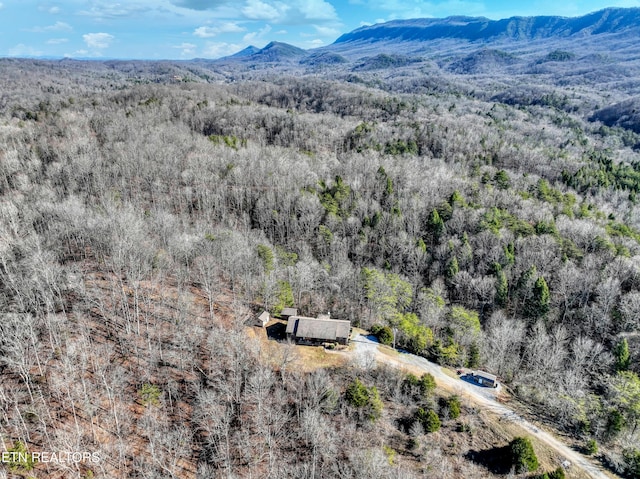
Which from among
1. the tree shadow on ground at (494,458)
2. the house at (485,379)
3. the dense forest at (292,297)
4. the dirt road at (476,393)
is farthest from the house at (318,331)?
the tree shadow on ground at (494,458)

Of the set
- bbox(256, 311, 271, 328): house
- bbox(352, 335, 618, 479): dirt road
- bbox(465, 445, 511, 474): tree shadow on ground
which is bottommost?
bbox(465, 445, 511, 474): tree shadow on ground

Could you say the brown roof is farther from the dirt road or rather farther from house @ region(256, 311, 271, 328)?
house @ region(256, 311, 271, 328)

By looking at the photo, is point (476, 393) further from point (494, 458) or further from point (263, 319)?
point (263, 319)

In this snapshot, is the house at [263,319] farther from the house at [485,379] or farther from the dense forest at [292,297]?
the house at [485,379]

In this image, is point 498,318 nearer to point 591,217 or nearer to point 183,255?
point 591,217

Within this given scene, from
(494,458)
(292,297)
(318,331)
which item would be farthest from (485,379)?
(292,297)

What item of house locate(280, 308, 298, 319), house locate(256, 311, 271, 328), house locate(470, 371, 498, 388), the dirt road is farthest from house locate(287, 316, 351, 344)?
house locate(470, 371, 498, 388)

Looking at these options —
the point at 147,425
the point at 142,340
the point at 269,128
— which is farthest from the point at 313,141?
the point at 147,425
